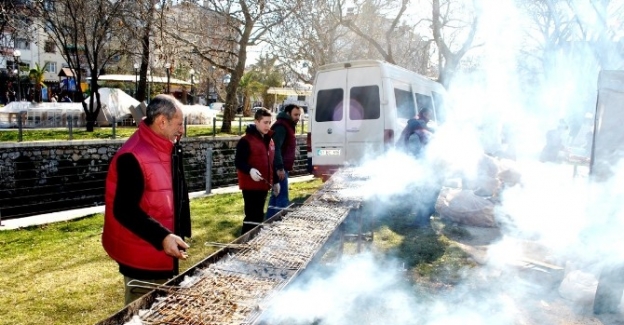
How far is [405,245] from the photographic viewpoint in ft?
19.2

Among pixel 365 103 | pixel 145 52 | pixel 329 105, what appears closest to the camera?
pixel 365 103

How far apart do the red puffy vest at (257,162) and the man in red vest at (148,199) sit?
202 centimetres

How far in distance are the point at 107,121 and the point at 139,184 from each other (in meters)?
18.9

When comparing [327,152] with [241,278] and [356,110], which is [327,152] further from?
[241,278]

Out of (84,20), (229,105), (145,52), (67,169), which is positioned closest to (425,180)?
(67,169)

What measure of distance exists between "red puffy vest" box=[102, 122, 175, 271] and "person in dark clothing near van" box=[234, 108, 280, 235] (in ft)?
6.67

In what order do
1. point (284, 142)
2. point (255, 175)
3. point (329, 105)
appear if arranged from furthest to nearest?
point (329, 105), point (284, 142), point (255, 175)

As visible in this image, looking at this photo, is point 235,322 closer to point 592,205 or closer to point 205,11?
point 592,205

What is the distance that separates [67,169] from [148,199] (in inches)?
436

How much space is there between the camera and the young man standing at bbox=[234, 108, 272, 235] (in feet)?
16.0

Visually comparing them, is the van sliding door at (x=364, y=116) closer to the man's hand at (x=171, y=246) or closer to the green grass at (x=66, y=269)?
the green grass at (x=66, y=269)

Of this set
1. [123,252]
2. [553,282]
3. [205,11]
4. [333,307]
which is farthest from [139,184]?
[205,11]

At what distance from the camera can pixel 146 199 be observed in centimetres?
263

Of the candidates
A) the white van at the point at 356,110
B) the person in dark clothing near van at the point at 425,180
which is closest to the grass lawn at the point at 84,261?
the person in dark clothing near van at the point at 425,180
